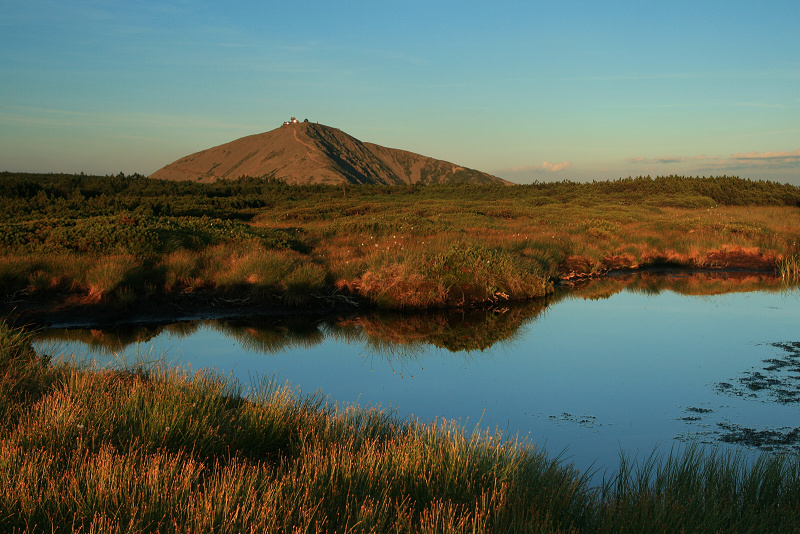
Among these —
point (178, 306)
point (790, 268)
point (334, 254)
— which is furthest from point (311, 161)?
point (178, 306)

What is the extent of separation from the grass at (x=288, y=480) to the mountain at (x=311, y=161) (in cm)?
11826

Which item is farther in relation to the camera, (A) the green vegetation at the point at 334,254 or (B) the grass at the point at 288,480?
(A) the green vegetation at the point at 334,254

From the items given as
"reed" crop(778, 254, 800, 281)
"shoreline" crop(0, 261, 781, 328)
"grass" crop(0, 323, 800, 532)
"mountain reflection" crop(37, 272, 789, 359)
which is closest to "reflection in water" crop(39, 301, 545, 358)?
"mountain reflection" crop(37, 272, 789, 359)

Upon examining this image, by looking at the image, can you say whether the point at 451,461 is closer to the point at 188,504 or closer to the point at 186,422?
the point at 188,504

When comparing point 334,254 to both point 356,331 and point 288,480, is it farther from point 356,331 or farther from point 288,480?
point 288,480

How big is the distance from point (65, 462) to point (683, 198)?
181ft

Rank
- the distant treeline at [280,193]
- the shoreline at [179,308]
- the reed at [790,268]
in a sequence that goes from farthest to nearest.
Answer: the distant treeline at [280,193]
the reed at [790,268]
the shoreline at [179,308]

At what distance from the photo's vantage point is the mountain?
134750 millimetres

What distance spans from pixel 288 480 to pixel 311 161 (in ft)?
428

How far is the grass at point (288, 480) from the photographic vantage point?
3.78 meters

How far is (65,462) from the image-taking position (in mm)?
4668

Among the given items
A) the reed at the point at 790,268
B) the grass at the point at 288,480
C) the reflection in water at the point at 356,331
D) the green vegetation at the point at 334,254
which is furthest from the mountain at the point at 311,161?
the grass at the point at 288,480

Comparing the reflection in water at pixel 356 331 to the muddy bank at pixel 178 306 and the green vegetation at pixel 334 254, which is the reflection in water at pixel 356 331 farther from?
the green vegetation at pixel 334 254

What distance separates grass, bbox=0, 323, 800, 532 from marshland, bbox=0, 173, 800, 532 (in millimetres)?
25
